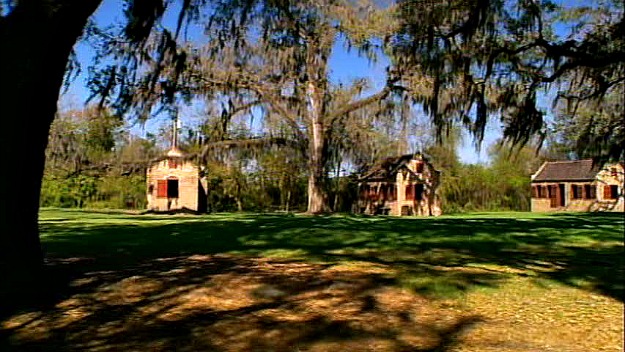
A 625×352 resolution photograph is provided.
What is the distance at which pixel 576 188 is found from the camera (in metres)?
36.8

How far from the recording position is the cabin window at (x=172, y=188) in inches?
1148

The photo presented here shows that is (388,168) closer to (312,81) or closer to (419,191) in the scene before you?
(419,191)

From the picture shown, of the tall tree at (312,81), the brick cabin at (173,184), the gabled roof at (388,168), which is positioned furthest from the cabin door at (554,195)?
the brick cabin at (173,184)

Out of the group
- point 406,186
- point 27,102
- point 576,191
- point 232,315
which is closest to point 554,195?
point 576,191

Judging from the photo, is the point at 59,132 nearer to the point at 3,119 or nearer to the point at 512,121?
the point at 512,121

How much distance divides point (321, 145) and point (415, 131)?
27.0 feet

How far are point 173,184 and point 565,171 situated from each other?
75.4 ft

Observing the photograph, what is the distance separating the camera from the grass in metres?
4.45

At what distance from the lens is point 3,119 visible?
223 inches

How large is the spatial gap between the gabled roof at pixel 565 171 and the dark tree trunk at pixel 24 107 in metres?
34.1

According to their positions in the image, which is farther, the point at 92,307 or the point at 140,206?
the point at 140,206

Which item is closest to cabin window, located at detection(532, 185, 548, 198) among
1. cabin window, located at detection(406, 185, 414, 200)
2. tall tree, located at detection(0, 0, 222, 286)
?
cabin window, located at detection(406, 185, 414, 200)

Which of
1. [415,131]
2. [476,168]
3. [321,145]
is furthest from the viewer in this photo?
[476,168]

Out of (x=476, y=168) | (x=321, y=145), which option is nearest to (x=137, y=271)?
(x=321, y=145)
